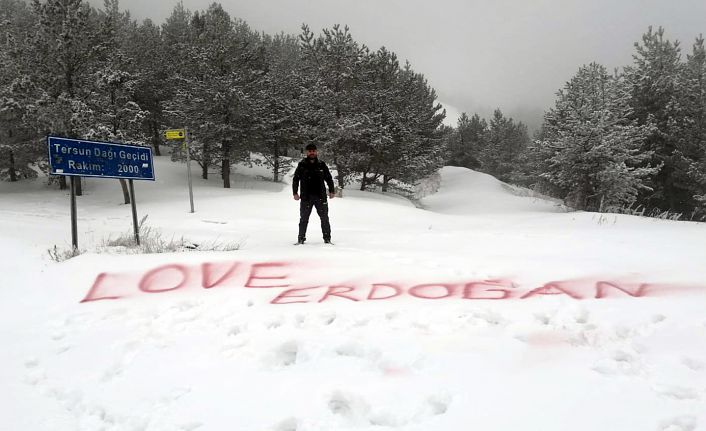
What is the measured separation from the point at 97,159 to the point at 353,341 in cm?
609

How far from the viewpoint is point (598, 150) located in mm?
19828

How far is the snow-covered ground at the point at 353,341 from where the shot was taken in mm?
2590

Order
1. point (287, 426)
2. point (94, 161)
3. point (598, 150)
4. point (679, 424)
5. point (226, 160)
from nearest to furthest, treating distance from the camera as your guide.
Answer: point (679, 424)
point (287, 426)
point (94, 161)
point (598, 150)
point (226, 160)

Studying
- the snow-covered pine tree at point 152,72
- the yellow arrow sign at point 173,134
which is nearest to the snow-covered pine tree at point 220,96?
the snow-covered pine tree at point 152,72

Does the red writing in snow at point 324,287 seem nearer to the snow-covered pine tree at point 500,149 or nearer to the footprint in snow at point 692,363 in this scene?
the footprint in snow at point 692,363

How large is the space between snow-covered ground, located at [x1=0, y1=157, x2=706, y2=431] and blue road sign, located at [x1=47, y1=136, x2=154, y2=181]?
57.2 inches

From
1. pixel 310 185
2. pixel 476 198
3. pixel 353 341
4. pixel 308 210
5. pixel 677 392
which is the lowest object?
pixel 476 198

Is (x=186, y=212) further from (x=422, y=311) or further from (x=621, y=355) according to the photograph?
(x=621, y=355)

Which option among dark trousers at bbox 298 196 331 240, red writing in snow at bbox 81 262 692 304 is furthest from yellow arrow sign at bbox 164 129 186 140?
red writing in snow at bbox 81 262 692 304

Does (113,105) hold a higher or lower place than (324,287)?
higher

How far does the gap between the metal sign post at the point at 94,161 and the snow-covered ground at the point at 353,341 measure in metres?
1.35

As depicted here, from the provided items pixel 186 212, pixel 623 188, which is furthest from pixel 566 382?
pixel 623 188

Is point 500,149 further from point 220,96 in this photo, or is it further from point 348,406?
point 348,406

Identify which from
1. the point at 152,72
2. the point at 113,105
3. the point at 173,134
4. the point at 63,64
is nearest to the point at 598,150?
the point at 173,134
